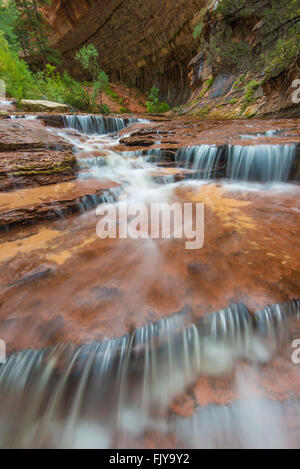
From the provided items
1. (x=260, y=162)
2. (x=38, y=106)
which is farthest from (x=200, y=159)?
(x=38, y=106)

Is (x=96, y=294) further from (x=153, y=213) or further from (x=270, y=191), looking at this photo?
(x=270, y=191)

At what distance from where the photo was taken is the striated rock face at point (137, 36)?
60.2 feet

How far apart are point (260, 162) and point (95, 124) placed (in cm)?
867

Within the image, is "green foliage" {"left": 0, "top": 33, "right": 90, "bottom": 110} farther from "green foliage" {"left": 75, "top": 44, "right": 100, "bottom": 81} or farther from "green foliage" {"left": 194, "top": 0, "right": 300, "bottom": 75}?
"green foliage" {"left": 194, "top": 0, "right": 300, "bottom": 75}

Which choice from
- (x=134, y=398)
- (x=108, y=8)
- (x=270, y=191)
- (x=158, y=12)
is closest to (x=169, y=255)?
(x=134, y=398)

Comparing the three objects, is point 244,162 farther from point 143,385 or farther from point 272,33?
point 143,385

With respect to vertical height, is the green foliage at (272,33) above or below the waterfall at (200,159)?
above

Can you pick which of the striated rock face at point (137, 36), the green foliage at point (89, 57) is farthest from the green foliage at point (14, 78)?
the striated rock face at point (137, 36)

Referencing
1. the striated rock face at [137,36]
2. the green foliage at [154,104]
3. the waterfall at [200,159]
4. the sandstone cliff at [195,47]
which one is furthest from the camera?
the green foliage at [154,104]

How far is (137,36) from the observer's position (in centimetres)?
2112

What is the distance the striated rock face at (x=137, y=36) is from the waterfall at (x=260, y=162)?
62.7 ft

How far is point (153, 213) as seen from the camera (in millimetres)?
3422

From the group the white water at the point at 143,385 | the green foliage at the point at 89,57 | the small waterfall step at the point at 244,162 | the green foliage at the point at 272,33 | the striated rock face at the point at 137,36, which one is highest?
the striated rock face at the point at 137,36

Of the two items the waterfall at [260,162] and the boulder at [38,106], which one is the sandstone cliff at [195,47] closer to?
the waterfall at [260,162]
